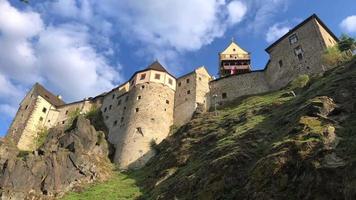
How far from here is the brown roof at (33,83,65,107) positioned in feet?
233

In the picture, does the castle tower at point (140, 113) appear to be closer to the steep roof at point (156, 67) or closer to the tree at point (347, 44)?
the steep roof at point (156, 67)

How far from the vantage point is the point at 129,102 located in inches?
2125

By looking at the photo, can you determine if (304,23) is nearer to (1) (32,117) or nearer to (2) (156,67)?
(2) (156,67)

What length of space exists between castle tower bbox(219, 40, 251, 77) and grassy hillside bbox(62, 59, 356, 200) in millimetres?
37178

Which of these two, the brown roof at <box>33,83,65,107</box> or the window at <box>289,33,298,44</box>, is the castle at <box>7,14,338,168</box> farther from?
the brown roof at <box>33,83,65,107</box>

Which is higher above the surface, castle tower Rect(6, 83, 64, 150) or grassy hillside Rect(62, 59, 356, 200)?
castle tower Rect(6, 83, 64, 150)

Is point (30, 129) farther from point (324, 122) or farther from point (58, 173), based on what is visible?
point (324, 122)

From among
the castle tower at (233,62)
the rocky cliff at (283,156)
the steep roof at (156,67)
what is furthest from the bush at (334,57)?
the castle tower at (233,62)

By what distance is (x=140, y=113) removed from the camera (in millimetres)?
50625

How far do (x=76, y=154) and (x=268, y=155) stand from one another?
25.8 m

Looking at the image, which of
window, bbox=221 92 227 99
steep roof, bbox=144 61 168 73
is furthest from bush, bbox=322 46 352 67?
steep roof, bbox=144 61 168 73

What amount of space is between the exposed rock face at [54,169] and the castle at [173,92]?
5.85m

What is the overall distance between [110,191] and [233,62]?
1784 inches

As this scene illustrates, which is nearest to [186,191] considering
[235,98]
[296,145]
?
[296,145]
